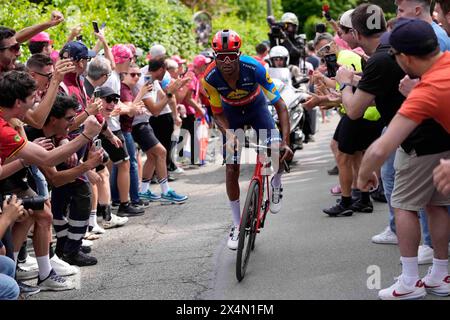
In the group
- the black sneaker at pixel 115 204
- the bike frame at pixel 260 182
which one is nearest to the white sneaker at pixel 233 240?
the bike frame at pixel 260 182

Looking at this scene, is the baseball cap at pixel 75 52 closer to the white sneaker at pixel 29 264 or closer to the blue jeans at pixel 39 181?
A: the blue jeans at pixel 39 181

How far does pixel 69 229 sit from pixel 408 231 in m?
3.27

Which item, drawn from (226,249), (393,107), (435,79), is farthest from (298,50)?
(435,79)

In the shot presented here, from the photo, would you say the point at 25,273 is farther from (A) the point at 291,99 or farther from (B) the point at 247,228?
(A) the point at 291,99

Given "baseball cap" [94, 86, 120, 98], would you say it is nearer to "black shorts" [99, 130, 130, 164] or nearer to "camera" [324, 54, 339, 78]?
"black shorts" [99, 130, 130, 164]

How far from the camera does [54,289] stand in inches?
250

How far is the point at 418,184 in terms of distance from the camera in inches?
215

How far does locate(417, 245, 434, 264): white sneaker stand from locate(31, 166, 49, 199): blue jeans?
3346 millimetres

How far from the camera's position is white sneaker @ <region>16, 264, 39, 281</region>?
679 centimetres

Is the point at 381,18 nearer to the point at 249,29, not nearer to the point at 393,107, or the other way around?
Result: the point at 393,107

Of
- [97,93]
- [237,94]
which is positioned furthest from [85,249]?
[237,94]

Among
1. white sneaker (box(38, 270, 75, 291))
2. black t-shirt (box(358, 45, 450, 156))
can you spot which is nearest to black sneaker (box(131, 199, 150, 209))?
white sneaker (box(38, 270, 75, 291))

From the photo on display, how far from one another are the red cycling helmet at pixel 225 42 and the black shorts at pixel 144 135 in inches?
133

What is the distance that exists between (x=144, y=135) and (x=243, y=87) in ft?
10.2
